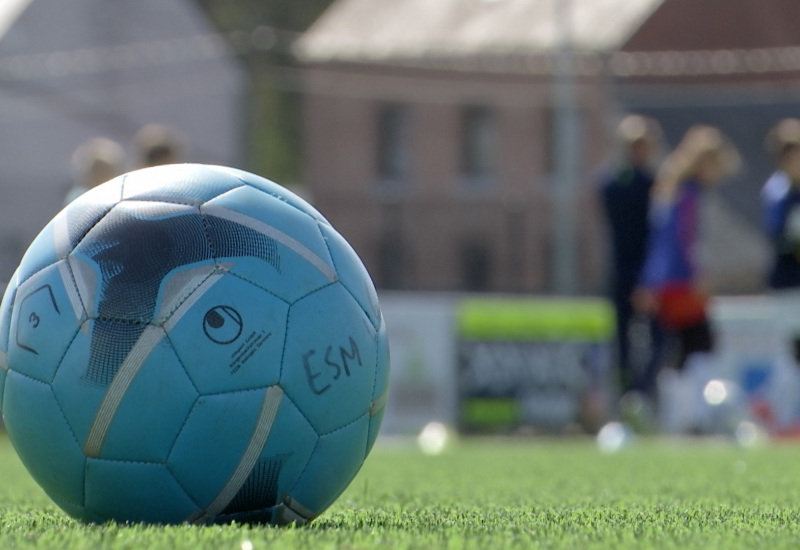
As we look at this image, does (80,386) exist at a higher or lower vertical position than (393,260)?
lower

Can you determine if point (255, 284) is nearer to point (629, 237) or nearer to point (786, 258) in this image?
point (629, 237)

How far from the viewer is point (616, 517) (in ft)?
14.4

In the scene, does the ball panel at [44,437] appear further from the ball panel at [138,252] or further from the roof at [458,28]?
the roof at [458,28]

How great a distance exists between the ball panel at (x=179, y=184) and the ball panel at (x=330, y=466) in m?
0.76

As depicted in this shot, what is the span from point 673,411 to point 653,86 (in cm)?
2317

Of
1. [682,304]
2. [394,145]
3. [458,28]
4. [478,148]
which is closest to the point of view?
[682,304]

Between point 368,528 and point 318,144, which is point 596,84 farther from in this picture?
point 368,528

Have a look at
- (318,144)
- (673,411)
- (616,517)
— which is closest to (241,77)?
(318,144)

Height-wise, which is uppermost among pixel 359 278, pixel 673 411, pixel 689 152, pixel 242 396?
pixel 689 152

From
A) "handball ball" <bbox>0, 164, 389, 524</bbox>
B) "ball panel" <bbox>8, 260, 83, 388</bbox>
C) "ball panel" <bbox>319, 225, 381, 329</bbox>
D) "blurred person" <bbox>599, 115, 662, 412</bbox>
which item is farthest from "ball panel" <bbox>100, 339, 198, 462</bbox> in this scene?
"blurred person" <bbox>599, 115, 662, 412</bbox>

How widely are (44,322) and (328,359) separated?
76 cm

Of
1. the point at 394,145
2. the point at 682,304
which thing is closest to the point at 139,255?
the point at 682,304

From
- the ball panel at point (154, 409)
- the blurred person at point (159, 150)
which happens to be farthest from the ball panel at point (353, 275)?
the blurred person at point (159, 150)

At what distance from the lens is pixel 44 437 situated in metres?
3.71
